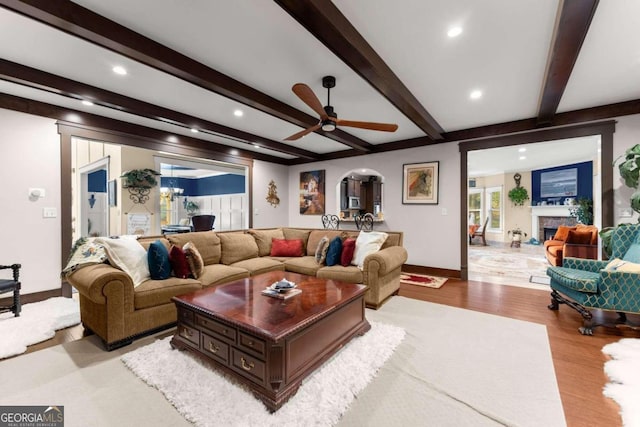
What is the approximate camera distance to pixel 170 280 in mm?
2775

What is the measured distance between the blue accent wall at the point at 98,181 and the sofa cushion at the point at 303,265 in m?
5.65

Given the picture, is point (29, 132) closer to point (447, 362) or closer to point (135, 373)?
point (135, 373)

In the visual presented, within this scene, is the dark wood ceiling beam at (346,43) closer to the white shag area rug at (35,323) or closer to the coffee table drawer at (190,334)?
the coffee table drawer at (190,334)

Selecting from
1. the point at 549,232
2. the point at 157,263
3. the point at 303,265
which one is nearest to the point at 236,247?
the point at 303,265

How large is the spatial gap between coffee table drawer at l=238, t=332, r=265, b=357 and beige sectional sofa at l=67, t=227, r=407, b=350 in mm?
1257

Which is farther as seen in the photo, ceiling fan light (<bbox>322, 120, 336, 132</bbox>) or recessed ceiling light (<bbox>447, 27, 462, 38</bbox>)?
ceiling fan light (<bbox>322, 120, 336, 132</bbox>)

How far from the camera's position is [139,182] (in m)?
5.21

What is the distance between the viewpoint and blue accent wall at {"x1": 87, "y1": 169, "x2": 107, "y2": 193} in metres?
6.58

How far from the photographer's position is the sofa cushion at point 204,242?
3.43 meters

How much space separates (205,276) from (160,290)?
0.54 m

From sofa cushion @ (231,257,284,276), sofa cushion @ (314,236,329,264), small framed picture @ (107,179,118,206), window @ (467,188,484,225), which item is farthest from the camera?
window @ (467,188,484,225)

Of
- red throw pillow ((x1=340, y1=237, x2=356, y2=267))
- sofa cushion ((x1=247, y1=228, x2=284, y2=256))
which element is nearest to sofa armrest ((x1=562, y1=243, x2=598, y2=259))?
red throw pillow ((x1=340, y1=237, x2=356, y2=267))

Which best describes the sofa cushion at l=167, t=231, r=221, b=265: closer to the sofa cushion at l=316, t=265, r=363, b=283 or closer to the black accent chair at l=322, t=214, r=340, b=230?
the sofa cushion at l=316, t=265, r=363, b=283

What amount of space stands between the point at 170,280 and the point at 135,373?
95cm
